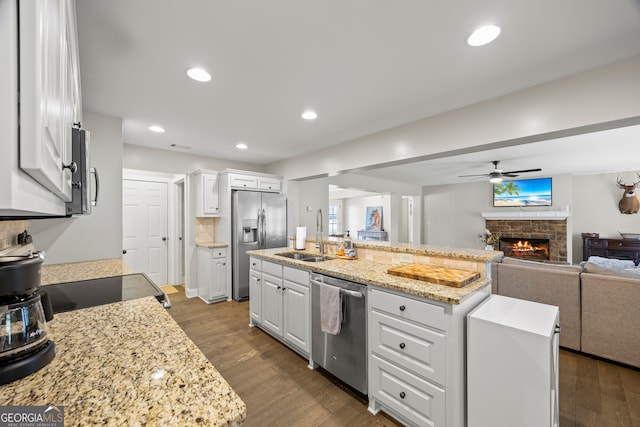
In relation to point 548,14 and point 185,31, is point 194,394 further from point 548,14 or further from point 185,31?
point 548,14

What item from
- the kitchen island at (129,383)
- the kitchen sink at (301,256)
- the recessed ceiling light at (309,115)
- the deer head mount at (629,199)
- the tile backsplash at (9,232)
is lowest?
the kitchen sink at (301,256)

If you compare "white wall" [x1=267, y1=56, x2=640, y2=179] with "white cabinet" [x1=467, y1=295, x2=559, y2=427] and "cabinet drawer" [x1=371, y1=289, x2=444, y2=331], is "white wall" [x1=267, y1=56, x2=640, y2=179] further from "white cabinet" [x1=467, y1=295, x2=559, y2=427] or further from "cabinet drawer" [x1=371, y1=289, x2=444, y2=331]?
"cabinet drawer" [x1=371, y1=289, x2=444, y2=331]

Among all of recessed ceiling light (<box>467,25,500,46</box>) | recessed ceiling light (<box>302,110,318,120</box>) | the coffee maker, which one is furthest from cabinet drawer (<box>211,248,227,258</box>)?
recessed ceiling light (<box>467,25,500,46</box>)

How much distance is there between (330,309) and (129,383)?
1562 mm

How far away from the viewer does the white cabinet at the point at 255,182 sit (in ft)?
14.2

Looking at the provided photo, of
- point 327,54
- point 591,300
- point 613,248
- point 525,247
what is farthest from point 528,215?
point 327,54

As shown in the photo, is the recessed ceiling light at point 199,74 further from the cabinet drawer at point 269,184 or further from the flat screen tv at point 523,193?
the flat screen tv at point 523,193

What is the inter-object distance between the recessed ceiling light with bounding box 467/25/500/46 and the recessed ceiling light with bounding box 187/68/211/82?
179 centimetres

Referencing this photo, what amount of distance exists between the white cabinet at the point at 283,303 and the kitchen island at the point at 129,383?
152cm

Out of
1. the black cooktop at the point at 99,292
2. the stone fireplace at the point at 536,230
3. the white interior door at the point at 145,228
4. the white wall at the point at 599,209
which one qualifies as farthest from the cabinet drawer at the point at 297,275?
the white wall at the point at 599,209

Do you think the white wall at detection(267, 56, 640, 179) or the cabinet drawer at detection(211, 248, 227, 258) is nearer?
the white wall at detection(267, 56, 640, 179)

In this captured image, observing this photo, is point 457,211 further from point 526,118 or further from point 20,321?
point 20,321

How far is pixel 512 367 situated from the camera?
140cm

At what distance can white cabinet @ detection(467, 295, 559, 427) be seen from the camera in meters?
1.32
